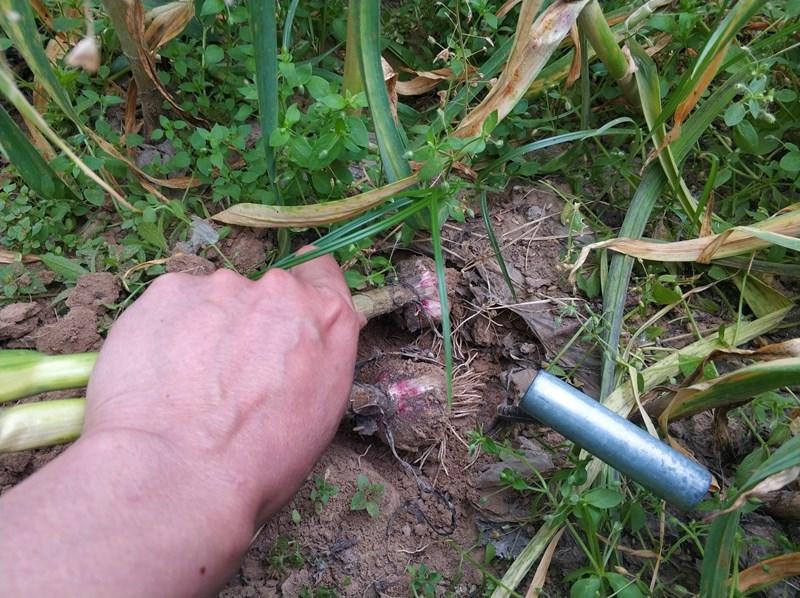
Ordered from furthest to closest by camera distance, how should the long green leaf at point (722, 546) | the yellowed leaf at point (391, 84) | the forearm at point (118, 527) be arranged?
the yellowed leaf at point (391, 84), the long green leaf at point (722, 546), the forearm at point (118, 527)

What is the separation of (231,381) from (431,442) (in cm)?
54

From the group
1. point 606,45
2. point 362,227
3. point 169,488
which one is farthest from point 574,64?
point 169,488

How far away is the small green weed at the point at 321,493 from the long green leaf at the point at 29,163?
34.5 inches

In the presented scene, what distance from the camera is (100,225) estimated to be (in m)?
1.54

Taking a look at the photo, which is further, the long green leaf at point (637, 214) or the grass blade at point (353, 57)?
the long green leaf at point (637, 214)

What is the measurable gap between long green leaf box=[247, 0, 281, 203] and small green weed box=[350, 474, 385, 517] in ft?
2.14

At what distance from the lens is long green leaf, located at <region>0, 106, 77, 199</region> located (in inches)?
54.4

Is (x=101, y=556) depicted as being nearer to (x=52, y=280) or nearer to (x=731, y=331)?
(x=52, y=280)

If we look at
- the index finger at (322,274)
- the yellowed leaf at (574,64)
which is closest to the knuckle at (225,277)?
the index finger at (322,274)

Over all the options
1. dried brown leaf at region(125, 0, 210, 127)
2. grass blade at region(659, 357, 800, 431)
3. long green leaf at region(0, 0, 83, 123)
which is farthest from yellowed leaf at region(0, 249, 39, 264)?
grass blade at region(659, 357, 800, 431)

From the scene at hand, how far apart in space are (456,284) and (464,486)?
0.45 metres

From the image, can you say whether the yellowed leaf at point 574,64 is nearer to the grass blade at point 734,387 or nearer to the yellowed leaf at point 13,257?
the grass blade at point 734,387

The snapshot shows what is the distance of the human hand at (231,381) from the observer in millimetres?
928

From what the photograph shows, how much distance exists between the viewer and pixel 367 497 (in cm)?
132
